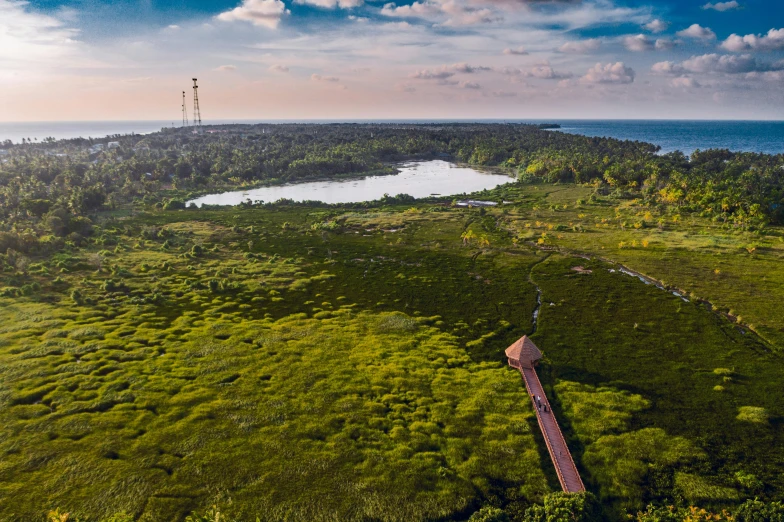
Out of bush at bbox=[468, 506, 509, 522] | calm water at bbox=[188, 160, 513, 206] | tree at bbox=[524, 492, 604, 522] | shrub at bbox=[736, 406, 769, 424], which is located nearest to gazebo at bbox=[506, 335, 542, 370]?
tree at bbox=[524, 492, 604, 522]

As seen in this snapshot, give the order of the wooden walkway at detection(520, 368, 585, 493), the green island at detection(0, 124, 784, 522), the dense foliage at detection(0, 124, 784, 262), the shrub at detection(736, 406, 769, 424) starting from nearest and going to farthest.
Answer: the green island at detection(0, 124, 784, 522) < the wooden walkway at detection(520, 368, 585, 493) < the shrub at detection(736, 406, 769, 424) < the dense foliage at detection(0, 124, 784, 262)

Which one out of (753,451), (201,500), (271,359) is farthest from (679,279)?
(201,500)

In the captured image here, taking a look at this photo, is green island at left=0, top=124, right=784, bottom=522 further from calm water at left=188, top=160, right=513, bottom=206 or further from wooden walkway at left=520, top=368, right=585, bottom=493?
calm water at left=188, top=160, right=513, bottom=206

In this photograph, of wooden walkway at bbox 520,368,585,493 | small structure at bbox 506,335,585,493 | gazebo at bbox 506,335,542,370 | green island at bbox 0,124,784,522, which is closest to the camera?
green island at bbox 0,124,784,522

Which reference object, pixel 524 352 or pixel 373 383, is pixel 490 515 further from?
pixel 524 352

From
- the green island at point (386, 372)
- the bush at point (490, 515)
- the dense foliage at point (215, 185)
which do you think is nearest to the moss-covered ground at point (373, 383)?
the green island at point (386, 372)

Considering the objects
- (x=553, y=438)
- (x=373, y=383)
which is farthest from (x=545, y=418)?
(x=373, y=383)

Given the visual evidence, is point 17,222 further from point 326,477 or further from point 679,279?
point 679,279
